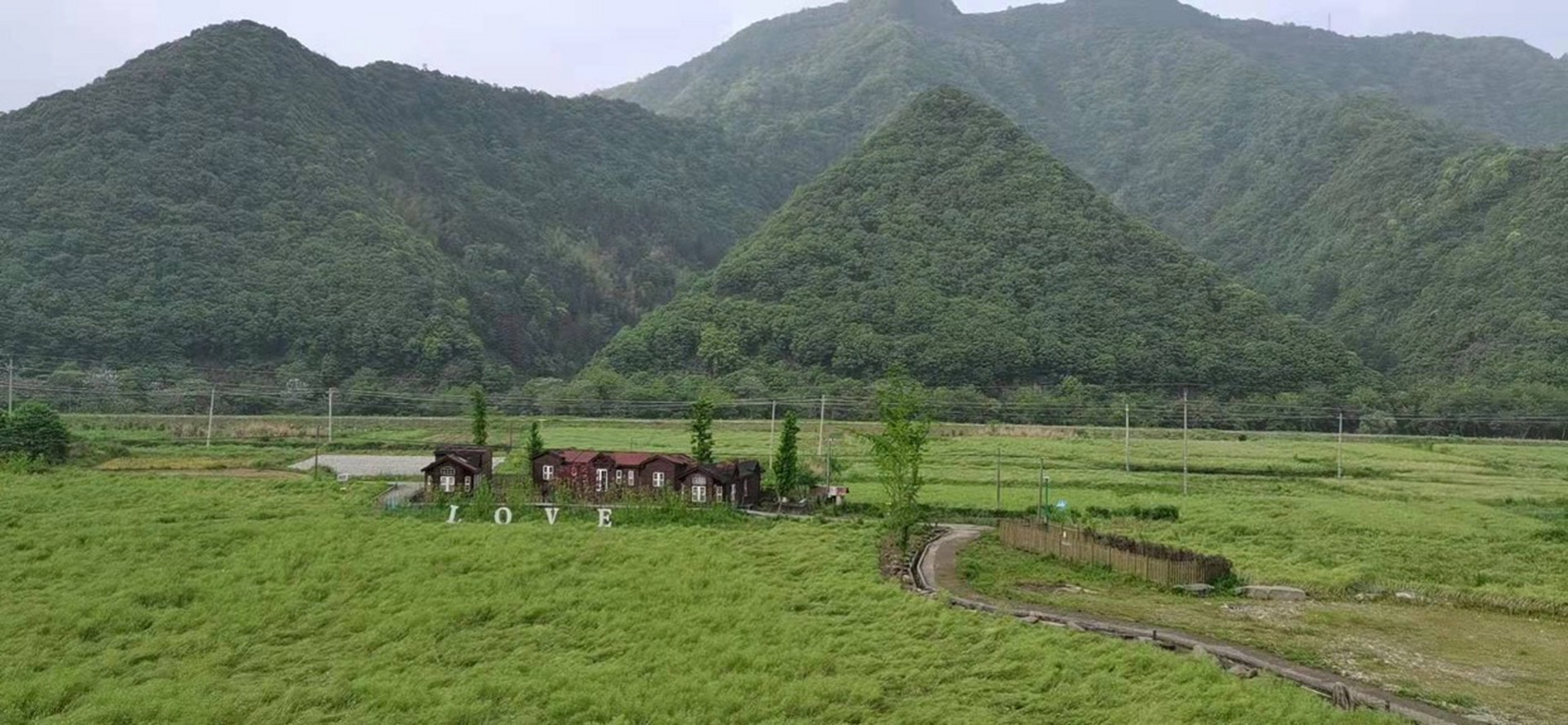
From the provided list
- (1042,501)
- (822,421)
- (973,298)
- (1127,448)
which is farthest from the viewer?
(973,298)

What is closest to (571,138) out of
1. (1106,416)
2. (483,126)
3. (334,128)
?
(483,126)

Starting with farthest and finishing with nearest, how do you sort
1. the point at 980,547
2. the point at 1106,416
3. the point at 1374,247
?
the point at 1374,247, the point at 1106,416, the point at 980,547

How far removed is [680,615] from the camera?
76.4ft

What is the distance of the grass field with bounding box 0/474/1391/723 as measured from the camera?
58.4 ft

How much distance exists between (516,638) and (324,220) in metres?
103

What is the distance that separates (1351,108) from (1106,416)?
349ft

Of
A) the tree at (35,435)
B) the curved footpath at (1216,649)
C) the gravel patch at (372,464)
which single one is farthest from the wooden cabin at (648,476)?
the tree at (35,435)

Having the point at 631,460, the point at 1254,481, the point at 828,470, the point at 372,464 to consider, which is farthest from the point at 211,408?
the point at 1254,481

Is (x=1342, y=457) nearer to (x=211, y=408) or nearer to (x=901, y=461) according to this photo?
(x=901, y=461)

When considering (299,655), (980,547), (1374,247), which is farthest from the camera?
(1374,247)

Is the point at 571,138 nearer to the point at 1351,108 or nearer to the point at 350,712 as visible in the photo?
the point at 1351,108

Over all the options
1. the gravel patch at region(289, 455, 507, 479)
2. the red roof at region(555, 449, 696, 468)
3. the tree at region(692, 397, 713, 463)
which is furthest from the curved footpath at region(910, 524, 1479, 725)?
the gravel patch at region(289, 455, 507, 479)

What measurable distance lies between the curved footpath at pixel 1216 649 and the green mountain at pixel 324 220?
81796 millimetres

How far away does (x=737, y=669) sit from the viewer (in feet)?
64.5
